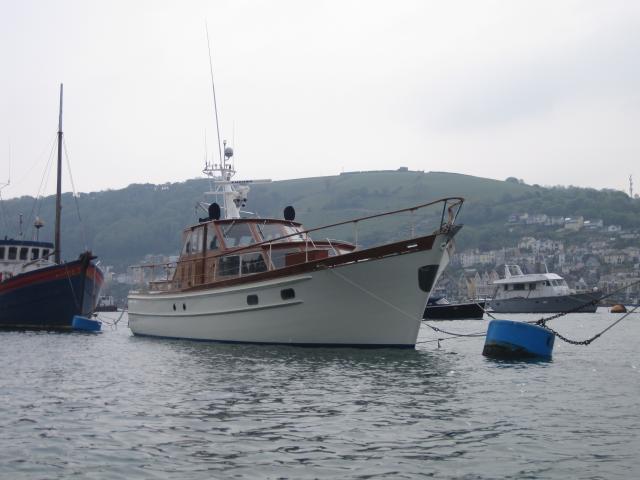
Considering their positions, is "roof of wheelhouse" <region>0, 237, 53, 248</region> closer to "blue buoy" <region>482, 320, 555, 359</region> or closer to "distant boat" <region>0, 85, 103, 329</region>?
"distant boat" <region>0, 85, 103, 329</region>

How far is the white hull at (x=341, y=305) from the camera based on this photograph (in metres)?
19.2

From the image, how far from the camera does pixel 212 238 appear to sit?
79.9 feet

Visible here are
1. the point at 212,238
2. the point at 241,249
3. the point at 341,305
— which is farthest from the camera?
the point at 212,238

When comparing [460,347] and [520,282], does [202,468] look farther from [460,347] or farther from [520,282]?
[520,282]

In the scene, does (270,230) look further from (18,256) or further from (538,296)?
(538,296)

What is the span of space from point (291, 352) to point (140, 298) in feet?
36.2

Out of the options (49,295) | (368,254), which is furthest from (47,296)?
(368,254)

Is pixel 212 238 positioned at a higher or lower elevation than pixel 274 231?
lower

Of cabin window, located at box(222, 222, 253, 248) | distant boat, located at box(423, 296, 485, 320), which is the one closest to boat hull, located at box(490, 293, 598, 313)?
distant boat, located at box(423, 296, 485, 320)

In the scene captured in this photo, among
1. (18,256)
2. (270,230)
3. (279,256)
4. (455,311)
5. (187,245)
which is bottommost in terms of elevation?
(455,311)

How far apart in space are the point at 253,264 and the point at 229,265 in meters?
1.33

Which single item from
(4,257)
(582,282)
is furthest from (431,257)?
(582,282)

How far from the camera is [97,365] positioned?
59.4 feet

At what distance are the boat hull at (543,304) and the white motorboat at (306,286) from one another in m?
58.4
